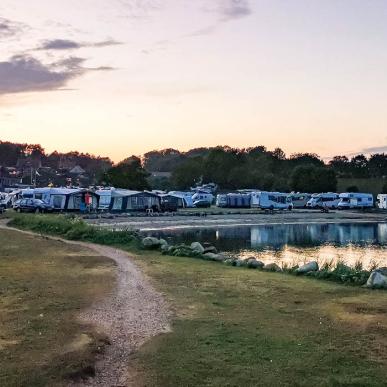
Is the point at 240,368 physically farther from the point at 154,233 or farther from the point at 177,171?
the point at 177,171

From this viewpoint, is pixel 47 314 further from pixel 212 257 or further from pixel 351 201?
pixel 351 201

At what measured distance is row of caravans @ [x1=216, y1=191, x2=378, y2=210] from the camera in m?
76.1

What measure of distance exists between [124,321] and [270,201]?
65.1 meters

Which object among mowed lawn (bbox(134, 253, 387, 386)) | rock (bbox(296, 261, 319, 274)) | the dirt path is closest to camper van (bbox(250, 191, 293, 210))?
rock (bbox(296, 261, 319, 274))

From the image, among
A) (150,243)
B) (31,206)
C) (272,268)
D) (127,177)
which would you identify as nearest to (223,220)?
(31,206)

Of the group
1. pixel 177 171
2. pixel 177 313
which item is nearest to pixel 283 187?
pixel 177 171

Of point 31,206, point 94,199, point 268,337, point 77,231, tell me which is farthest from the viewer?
point 94,199

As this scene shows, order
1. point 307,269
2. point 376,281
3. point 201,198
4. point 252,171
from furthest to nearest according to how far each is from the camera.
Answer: point 252,171 < point 201,198 < point 307,269 < point 376,281

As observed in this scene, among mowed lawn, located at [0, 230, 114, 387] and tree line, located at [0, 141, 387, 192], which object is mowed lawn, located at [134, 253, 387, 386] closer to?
mowed lawn, located at [0, 230, 114, 387]

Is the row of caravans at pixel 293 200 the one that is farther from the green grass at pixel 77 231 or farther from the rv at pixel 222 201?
the green grass at pixel 77 231

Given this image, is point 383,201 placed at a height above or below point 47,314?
above

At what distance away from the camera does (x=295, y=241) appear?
3994cm

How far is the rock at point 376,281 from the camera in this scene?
1557 centimetres

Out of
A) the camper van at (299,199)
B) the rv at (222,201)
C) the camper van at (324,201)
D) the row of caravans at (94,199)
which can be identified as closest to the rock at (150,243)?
the row of caravans at (94,199)
